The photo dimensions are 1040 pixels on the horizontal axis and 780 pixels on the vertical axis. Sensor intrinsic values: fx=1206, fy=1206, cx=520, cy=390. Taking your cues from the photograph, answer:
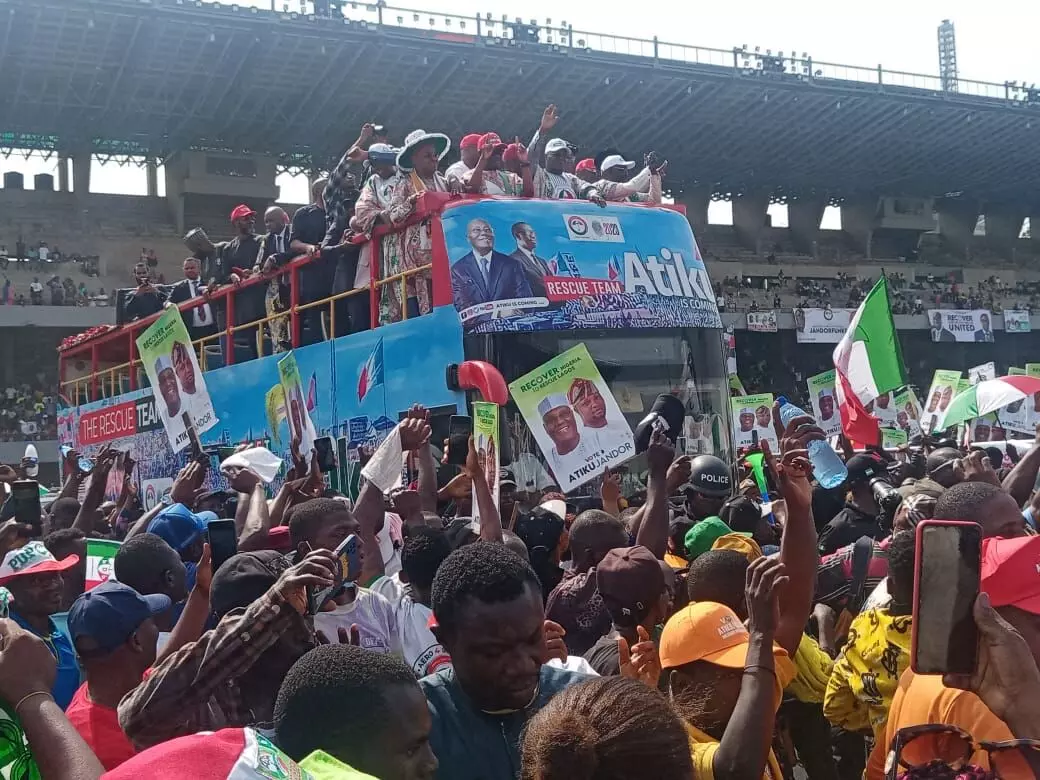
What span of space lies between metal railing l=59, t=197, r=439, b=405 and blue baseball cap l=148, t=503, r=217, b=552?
3.92 meters

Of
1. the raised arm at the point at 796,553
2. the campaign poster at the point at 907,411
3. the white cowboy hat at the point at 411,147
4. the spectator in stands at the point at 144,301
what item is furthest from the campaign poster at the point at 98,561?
the campaign poster at the point at 907,411

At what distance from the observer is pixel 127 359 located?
13.8m

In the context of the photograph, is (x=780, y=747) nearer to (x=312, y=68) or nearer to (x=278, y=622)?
(x=278, y=622)

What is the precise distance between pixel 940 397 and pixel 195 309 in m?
7.14

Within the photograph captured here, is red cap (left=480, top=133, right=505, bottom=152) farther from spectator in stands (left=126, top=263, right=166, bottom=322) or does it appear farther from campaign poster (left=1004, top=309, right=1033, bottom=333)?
campaign poster (left=1004, top=309, right=1033, bottom=333)

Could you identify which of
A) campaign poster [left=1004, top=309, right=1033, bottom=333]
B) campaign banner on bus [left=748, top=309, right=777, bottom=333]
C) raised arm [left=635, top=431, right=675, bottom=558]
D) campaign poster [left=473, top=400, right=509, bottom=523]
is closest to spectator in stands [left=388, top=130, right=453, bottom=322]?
campaign poster [left=473, top=400, right=509, bottom=523]

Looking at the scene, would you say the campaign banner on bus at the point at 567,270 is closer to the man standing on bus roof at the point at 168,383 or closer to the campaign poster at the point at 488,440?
the man standing on bus roof at the point at 168,383

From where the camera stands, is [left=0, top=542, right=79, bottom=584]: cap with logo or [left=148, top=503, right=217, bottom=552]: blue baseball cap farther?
[left=148, top=503, right=217, bottom=552]: blue baseball cap

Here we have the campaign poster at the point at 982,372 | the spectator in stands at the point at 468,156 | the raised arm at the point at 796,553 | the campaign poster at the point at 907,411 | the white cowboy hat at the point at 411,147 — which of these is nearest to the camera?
the raised arm at the point at 796,553

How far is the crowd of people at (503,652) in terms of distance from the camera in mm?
2021

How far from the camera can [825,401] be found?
12023mm

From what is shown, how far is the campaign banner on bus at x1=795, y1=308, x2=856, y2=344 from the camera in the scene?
33.0m

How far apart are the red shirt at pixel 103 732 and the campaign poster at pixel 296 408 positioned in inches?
163

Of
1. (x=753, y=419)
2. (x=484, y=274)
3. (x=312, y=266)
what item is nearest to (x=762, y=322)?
(x=753, y=419)
